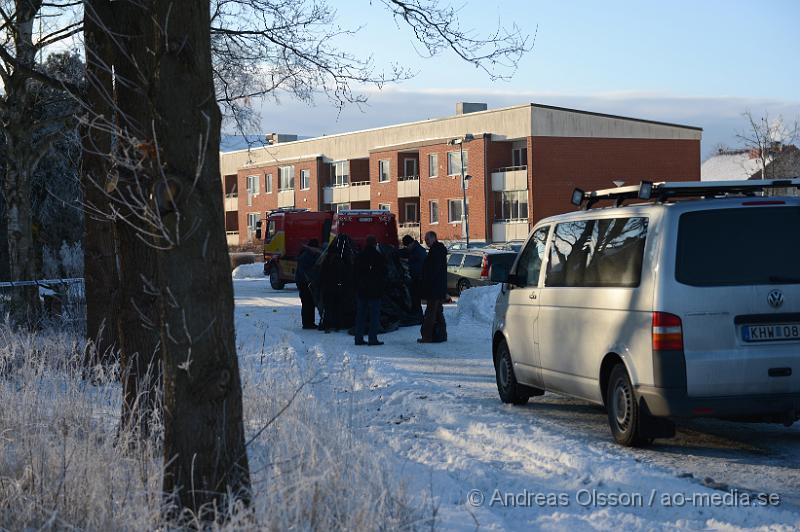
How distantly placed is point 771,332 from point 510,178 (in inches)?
2166

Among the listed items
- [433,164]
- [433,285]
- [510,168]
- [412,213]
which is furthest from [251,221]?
[433,285]

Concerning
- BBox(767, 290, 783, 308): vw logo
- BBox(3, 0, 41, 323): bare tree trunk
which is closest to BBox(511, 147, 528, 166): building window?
BBox(3, 0, 41, 323): bare tree trunk

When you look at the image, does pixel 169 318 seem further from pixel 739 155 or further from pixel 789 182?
pixel 739 155

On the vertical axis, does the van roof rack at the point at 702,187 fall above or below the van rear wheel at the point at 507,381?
above

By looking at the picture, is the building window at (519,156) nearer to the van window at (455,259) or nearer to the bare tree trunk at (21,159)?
the van window at (455,259)

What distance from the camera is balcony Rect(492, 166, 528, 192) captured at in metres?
61.8

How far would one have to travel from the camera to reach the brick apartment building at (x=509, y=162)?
202 ft

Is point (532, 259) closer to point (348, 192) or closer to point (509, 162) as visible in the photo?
point (509, 162)

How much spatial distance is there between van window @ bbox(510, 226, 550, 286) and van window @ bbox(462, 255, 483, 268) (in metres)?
20.9

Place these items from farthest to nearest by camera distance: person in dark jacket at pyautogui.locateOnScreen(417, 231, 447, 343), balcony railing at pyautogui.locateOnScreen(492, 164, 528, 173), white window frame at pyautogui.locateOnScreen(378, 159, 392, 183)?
white window frame at pyautogui.locateOnScreen(378, 159, 392, 183) < balcony railing at pyautogui.locateOnScreen(492, 164, 528, 173) < person in dark jacket at pyautogui.locateOnScreen(417, 231, 447, 343)

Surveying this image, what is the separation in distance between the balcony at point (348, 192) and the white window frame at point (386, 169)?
2904 mm

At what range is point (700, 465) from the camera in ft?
25.9

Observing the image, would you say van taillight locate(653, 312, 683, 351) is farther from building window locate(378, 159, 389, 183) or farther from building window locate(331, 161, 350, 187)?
building window locate(331, 161, 350, 187)

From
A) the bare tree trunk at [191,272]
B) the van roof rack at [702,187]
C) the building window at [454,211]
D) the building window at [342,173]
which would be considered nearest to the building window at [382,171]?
the building window at [342,173]
